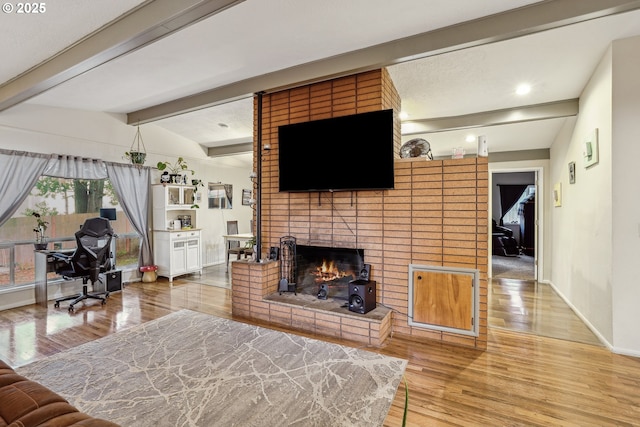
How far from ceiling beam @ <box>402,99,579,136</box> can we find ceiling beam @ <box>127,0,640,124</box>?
6.82 ft

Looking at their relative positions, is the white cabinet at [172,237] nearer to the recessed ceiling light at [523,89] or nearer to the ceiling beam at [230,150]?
the ceiling beam at [230,150]

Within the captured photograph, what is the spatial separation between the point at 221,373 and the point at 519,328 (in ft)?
10.2

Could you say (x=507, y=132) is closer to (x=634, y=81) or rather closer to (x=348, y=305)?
(x=634, y=81)

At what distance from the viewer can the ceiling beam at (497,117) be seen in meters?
3.99

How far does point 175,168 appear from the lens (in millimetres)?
6184

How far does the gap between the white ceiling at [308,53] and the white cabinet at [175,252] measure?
237cm

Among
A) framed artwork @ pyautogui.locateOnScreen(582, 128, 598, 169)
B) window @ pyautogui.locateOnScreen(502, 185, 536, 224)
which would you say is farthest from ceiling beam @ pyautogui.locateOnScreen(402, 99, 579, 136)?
window @ pyautogui.locateOnScreen(502, 185, 536, 224)

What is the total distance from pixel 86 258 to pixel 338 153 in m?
3.70

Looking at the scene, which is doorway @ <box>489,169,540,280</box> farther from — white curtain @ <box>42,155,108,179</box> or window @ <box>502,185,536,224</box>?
white curtain @ <box>42,155,108,179</box>

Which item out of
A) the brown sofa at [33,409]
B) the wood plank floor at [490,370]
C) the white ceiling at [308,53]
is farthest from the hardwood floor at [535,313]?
the brown sofa at [33,409]

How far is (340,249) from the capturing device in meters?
3.54

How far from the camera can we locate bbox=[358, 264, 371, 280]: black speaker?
3266 mm

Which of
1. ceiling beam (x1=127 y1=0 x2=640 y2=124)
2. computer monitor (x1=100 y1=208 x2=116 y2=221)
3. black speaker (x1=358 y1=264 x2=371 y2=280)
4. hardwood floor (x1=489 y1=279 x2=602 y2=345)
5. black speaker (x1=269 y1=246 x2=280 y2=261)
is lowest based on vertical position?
hardwood floor (x1=489 y1=279 x2=602 y2=345)

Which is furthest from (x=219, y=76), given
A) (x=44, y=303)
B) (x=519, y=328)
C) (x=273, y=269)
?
(x=519, y=328)
